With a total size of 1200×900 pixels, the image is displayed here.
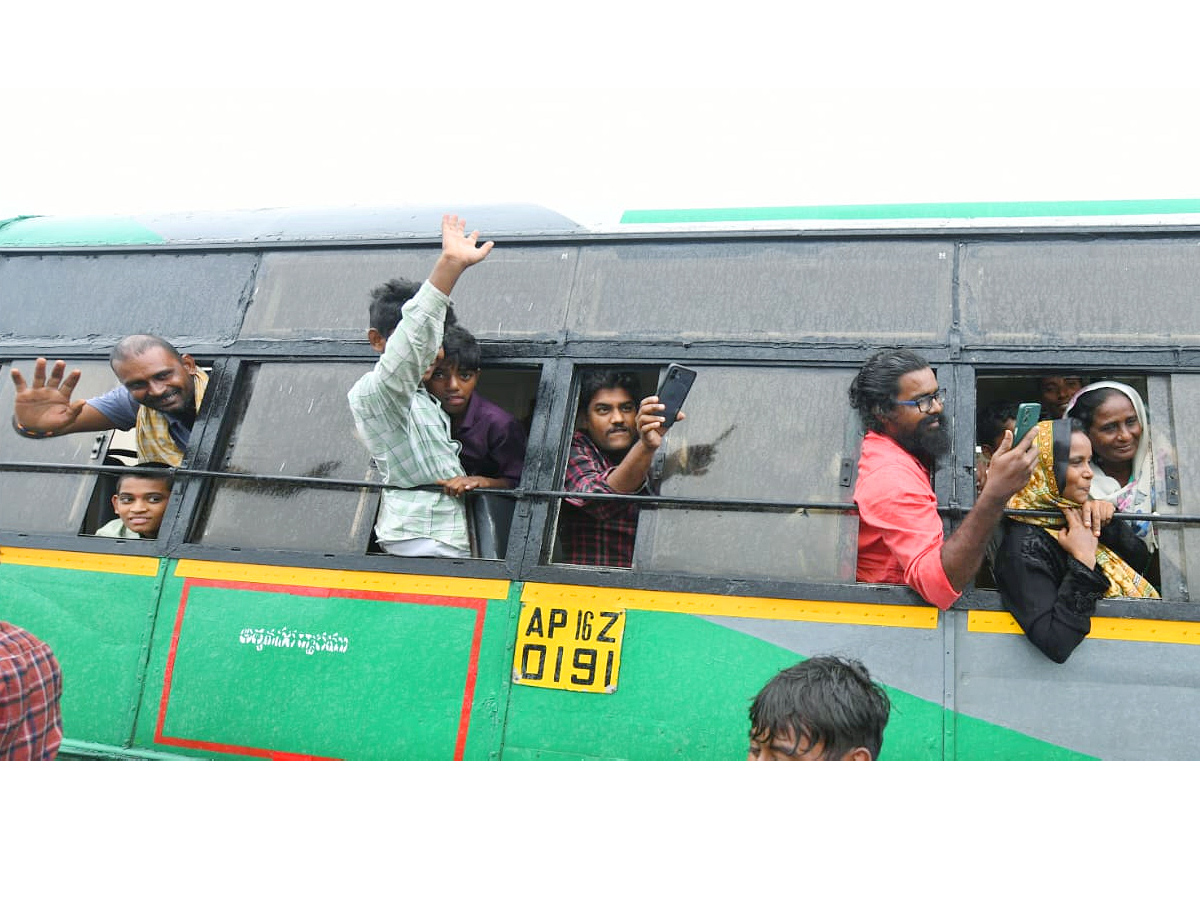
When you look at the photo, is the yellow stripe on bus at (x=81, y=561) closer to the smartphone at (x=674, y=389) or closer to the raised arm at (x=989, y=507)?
the smartphone at (x=674, y=389)

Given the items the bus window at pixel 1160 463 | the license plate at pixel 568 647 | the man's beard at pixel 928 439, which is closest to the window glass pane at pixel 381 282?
the license plate at pixel 568 647

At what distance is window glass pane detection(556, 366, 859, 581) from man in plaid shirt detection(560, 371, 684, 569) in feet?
0.51

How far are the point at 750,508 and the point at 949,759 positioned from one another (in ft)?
3.40

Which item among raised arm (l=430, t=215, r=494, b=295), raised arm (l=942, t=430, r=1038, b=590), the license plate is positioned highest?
raised arm (l=430, t=215, r=494, b=295)

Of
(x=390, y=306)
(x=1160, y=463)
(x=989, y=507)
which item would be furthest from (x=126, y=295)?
(x=1160, y=463)

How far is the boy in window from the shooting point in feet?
13.9

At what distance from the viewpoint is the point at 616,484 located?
12.0ft

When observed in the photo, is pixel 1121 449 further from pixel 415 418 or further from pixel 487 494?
pixel 415 418

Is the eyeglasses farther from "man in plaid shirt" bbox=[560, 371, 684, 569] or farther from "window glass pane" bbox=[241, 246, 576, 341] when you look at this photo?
"window glass pane" bbox=[241, 246, 576, 341]

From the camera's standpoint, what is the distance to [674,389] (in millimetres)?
3467

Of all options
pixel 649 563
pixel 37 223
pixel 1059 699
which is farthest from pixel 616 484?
pixel 37 223

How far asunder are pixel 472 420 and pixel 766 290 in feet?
4.17

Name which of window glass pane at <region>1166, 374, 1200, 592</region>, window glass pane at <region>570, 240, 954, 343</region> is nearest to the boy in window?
window glass pane at <region>570, 240, 954, 343</region>

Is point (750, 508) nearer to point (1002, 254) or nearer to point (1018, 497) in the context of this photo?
point (1018, 497)
